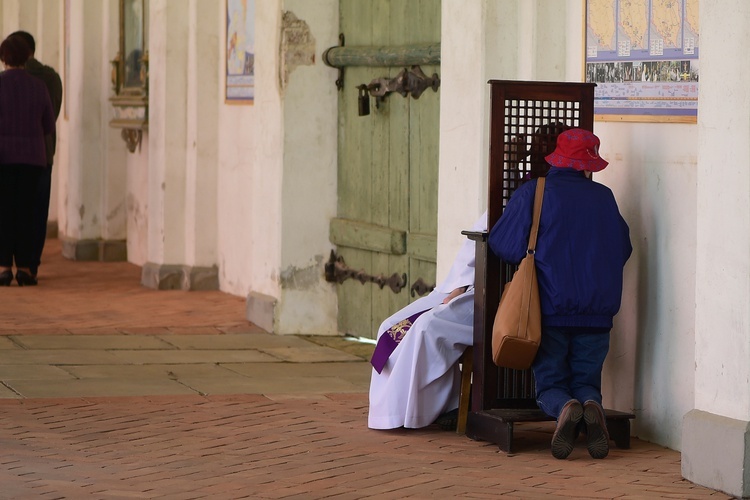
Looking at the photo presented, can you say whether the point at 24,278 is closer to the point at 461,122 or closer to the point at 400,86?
the point at 400,86

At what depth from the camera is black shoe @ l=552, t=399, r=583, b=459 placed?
227 inches

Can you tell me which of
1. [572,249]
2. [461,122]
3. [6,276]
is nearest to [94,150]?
[6,276]

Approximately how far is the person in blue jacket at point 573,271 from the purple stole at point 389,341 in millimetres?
672

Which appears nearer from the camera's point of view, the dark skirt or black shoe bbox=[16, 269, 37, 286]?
the dark skirt

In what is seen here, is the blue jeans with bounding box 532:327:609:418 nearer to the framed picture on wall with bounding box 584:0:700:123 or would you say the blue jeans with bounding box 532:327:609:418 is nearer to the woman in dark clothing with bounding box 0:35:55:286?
the framed picture on wall with bounding box 584:0:700:123

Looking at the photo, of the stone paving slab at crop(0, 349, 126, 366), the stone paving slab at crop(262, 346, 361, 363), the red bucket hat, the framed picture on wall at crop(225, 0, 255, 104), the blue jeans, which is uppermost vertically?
the framed picture on wall at crop(225, 0, 255, 104)

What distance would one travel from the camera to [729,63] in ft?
17.1

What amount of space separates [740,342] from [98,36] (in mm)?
10252

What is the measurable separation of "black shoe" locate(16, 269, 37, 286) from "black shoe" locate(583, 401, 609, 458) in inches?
283

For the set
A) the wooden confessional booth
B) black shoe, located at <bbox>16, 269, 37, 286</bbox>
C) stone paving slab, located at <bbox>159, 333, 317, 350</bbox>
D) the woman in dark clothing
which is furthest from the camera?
black shoe, located at <bbox>16, 269, 37, 286</bbox>

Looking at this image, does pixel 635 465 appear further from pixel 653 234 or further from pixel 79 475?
pixel 79 475

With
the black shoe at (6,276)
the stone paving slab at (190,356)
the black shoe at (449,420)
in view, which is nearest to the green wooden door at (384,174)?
the stone paving slab at (190,356)

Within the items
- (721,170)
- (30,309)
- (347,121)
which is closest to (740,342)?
(721,170)

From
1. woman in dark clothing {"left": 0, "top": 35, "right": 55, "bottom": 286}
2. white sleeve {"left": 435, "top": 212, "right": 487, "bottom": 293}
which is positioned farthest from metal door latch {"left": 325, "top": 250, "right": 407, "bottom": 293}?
woman in dark clothing {"left": 0, "top": 35, "right": 55, "bottom": 286}
